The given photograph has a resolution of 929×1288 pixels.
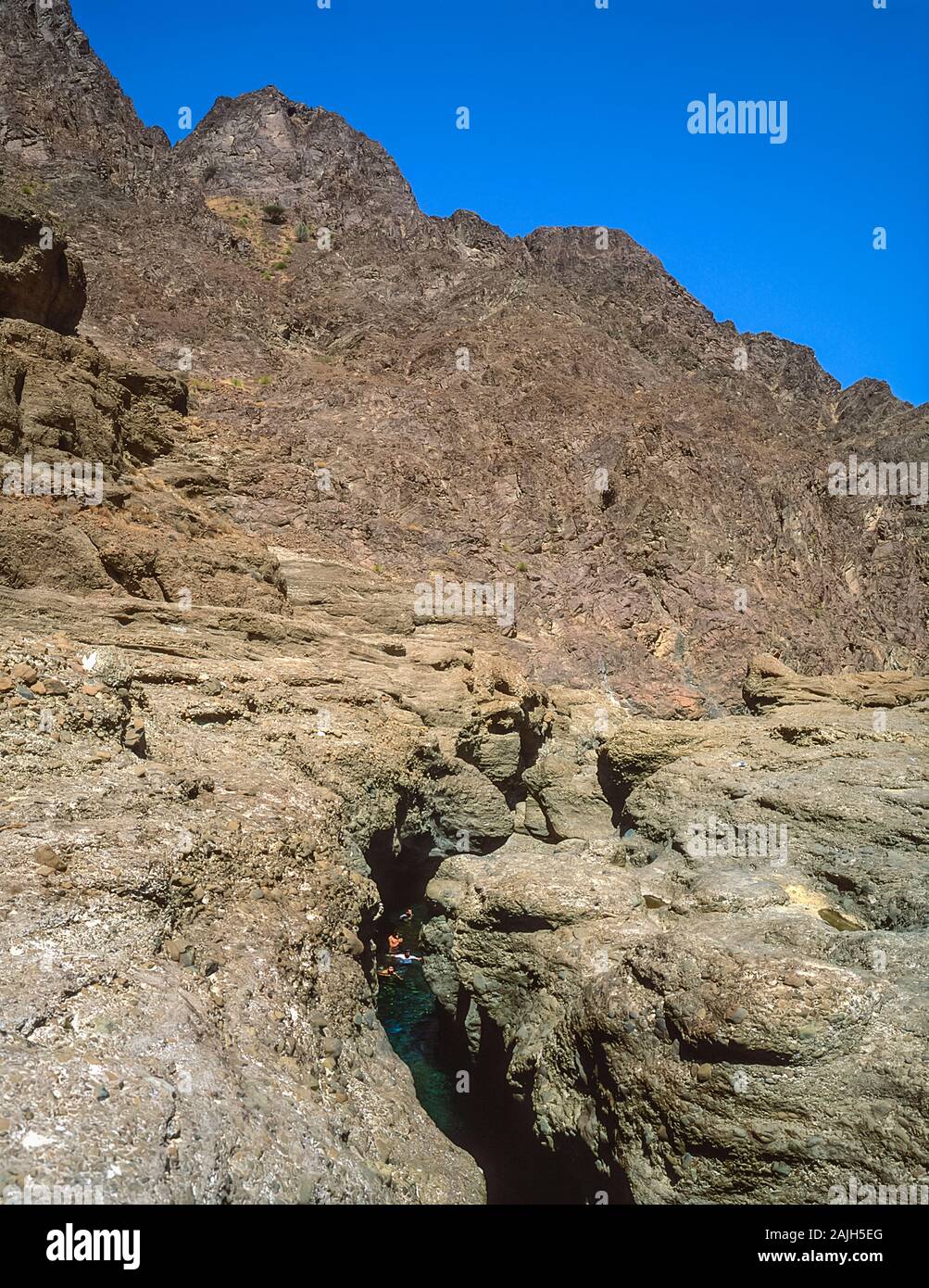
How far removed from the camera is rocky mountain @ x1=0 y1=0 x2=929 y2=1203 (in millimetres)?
6203

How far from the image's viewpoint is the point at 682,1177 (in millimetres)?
6984

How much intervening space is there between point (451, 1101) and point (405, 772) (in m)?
4.66

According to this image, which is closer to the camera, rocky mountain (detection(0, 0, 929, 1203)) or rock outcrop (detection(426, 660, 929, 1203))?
rocky mountain (detection(0, 0, 929, 1203))

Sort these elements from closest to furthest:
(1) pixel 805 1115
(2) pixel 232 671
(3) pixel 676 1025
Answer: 1. (1) pixel 805 1115
2. (3) pixel 676 1025
3. (2) pixel 232 671

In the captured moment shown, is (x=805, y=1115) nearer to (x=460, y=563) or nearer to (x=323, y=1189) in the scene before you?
(x=323, y=1189)

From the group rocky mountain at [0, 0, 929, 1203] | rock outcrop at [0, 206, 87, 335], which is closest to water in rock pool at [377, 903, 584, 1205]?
rocky mountain at [0, 0, 929, 1203]

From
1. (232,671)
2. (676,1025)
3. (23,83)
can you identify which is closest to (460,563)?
(232,671)

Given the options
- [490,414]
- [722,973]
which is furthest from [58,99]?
[722,973]

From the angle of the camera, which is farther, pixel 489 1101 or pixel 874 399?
pixel 874 399

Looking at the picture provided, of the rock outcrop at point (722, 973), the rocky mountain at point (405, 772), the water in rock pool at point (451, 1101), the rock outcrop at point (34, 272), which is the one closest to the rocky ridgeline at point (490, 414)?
the rocky mountain at point (405, 772)

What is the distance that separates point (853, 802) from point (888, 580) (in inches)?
1182

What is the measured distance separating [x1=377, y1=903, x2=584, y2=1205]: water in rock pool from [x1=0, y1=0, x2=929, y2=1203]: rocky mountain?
0.58 ft

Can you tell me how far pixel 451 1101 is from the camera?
1174cm

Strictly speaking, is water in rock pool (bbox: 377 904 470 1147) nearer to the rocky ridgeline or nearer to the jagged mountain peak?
the rocky ridgeline
